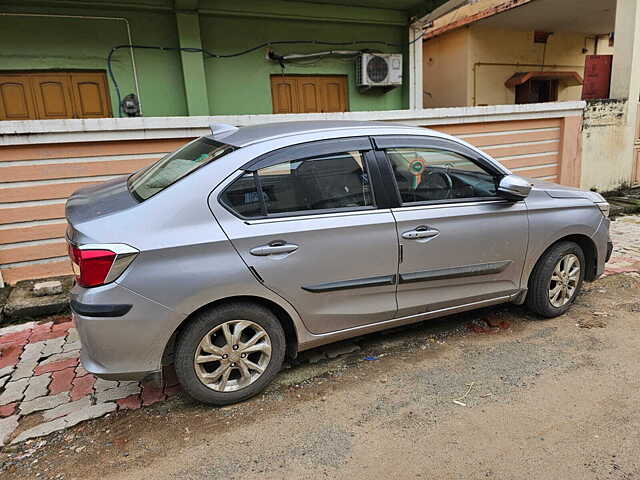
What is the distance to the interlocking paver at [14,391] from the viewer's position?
9.45 feet

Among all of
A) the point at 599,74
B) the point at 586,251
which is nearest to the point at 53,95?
the point at 586,251

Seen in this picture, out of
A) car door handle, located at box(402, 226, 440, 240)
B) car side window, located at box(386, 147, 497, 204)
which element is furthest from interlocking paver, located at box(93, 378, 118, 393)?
car side window, located at box(386, 147, 497, 204)

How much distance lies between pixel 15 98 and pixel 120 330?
5.33 m

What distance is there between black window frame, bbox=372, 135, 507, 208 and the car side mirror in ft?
0.25

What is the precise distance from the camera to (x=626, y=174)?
806 cm

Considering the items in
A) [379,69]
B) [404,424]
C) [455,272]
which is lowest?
[404,424]

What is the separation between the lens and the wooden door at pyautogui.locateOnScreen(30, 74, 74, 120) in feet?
19.9

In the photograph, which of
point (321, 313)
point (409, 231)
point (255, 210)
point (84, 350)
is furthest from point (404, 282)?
point (84, 350)

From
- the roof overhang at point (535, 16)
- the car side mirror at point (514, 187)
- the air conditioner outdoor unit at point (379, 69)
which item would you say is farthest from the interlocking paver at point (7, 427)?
the roof overhang at point (535, 16)

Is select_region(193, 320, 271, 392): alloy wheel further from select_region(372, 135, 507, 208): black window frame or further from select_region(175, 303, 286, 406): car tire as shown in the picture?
select_region(372, 135, 507, 208): black window frame

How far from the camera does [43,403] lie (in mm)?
2816

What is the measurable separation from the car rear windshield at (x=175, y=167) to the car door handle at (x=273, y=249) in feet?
2.03

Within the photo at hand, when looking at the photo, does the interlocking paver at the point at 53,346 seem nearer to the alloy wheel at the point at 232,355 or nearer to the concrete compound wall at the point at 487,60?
the alloy wheel at the point at 232,355

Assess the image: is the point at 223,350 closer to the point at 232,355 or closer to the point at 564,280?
the point at 232,355
